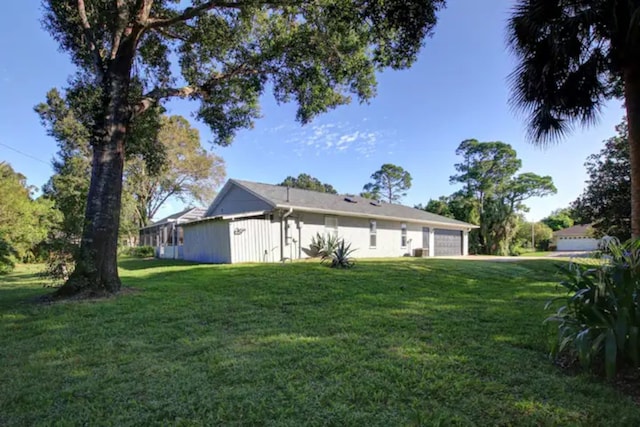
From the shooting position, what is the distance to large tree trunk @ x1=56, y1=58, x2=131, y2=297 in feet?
23.4

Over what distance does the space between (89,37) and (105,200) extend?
3.82 metres

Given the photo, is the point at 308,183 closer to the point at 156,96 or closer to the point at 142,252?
the point at 142,252

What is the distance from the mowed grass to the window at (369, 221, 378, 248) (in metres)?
11.4

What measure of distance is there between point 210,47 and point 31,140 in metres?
18.0

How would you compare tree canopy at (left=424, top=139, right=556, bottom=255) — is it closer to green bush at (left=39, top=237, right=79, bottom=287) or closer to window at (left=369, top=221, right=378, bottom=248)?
window at (left=369, top=221, right=378, bottom=248)

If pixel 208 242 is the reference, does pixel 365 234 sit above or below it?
above

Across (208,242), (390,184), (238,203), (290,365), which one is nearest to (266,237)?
(208,242)

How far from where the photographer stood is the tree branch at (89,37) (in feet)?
25.3

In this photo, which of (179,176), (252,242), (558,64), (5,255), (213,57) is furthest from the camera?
(179,176)

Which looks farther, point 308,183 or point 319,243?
point 308,183

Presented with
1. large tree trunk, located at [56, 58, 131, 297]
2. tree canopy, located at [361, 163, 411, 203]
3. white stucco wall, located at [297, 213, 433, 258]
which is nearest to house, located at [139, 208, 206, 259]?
white stucco wall, located at [297, 213, 433, 258]

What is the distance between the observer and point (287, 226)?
589 inches

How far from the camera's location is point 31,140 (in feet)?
69.3

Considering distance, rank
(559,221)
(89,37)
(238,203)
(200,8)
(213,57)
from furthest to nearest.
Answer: (559,221), (238,203), (213,57), (200,8), (89,37)
